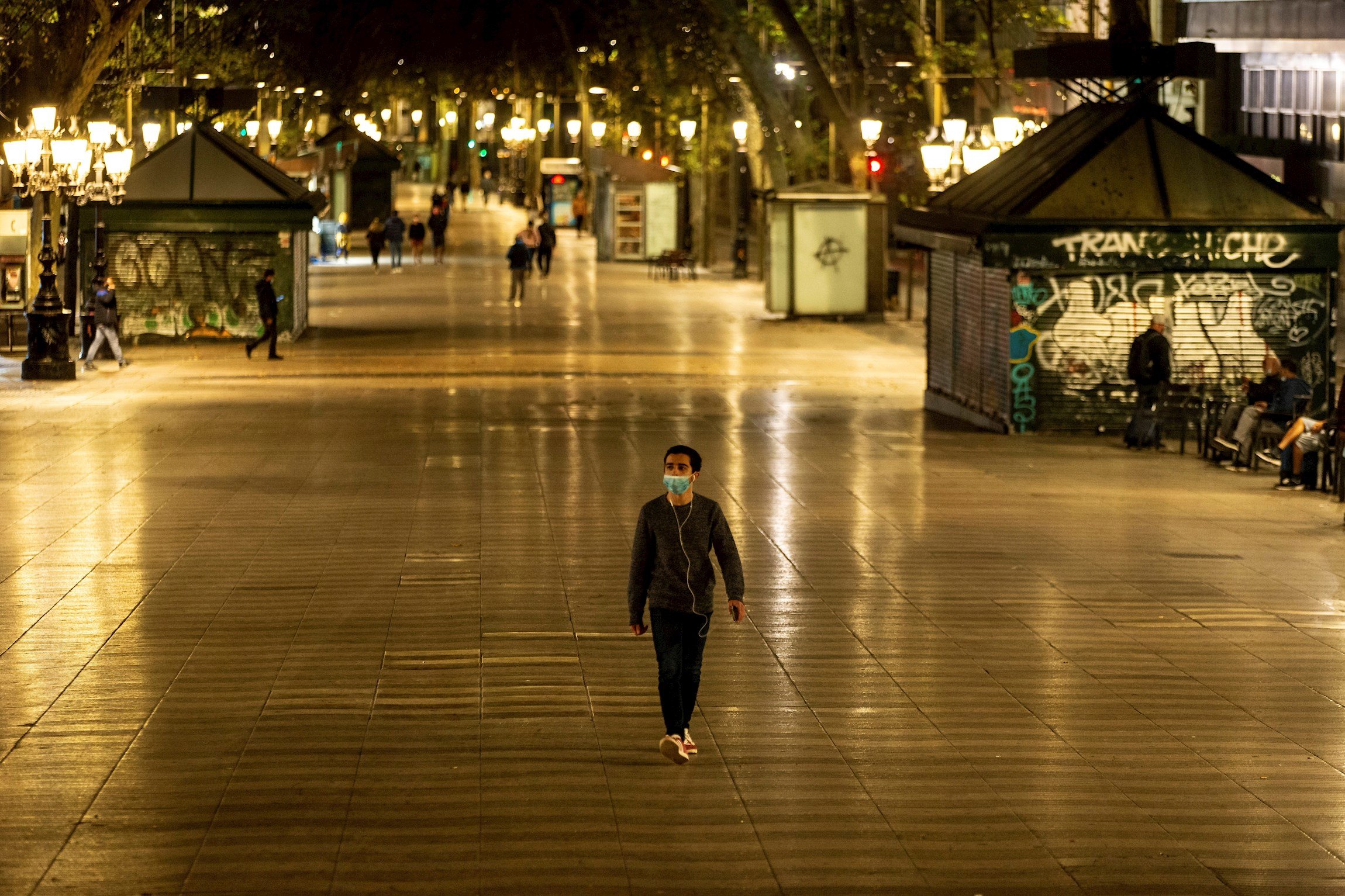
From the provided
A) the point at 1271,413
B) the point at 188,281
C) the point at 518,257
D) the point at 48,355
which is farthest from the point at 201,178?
the point at 1271,413

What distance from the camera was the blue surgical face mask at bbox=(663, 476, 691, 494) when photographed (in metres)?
8.53

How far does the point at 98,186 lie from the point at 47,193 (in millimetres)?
1532

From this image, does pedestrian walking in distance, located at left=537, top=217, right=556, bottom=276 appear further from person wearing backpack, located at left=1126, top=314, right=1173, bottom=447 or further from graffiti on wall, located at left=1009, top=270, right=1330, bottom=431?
person wearing backpack, located at left=1126, top=314, right=1173, bottom=447

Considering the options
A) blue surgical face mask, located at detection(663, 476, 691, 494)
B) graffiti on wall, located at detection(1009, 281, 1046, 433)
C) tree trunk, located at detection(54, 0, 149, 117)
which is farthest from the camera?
tree trunk, located at detection(54, 0, 149, 117)

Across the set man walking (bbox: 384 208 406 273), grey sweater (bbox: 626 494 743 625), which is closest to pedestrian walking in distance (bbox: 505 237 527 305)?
man walking (bbox: 384 208 406 273)

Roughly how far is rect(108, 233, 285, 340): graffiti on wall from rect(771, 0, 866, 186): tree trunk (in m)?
11.2

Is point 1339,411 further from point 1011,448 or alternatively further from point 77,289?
point 77,289

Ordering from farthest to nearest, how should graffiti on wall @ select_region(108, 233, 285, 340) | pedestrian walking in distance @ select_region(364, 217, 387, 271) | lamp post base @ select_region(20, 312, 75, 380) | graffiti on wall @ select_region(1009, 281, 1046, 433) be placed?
pedestrian walking in distance @ select_region(364, 217, 387, 271), graffiti on wall @ select_region(108, 233, 285, 340), lamp post base @ select_region(20, 312, 75, 380), graffiti on wall @ select_region(1009, 281, 1046, 433)

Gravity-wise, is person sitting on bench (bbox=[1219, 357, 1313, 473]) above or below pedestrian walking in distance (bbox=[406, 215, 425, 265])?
below

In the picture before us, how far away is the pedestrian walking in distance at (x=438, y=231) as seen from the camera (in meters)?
54.2

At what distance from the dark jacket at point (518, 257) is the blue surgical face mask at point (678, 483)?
3071 centimetres

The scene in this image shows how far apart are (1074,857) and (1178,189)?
1493cm

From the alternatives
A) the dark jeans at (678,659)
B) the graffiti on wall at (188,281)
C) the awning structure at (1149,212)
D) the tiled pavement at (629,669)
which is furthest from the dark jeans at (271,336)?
the dark jeans at (678,659)

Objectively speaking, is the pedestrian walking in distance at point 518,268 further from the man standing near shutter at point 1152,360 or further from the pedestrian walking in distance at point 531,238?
the man standing near shutter at point 1152,360
